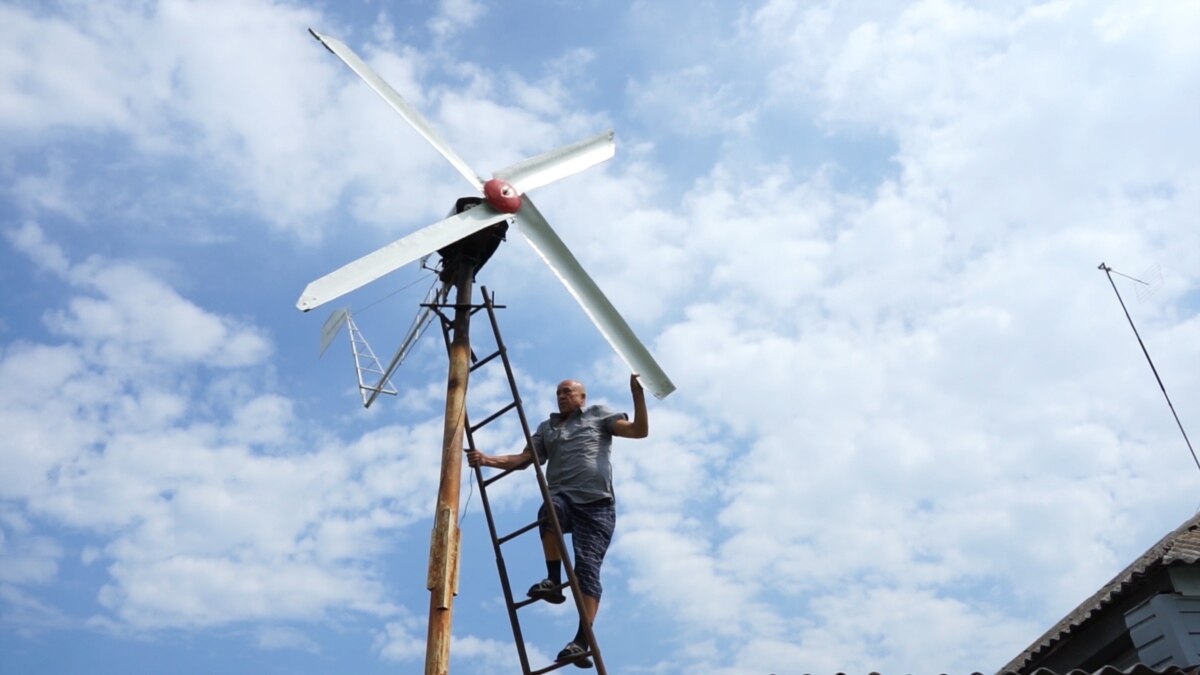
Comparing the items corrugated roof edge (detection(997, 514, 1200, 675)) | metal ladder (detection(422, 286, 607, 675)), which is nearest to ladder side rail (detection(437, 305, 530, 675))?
metal ladder (detection(422, 286, 607, 675))

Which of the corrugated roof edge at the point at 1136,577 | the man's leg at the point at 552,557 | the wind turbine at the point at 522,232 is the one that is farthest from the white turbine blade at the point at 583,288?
the corrugated roof edge at the point at 1136,577

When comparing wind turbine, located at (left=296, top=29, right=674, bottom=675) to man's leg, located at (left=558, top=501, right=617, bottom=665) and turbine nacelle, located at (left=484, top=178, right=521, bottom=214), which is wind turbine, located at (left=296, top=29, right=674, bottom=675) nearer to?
turbine nacelle, located at (left=484, top=178, right=521, bottom=214)

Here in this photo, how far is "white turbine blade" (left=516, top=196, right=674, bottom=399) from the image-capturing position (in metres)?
10.2

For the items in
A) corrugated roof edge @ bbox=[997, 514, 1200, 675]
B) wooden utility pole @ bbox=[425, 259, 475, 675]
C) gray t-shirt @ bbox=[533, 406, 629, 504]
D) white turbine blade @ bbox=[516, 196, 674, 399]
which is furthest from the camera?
corrugated roof edge @ bbox=[997, 514, 1200, 675]

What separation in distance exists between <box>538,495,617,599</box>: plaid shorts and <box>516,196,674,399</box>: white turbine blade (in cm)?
152

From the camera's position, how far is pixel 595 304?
10727 millimetres

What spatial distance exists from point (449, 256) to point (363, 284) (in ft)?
3.16

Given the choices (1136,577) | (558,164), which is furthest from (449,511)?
(1136,577)

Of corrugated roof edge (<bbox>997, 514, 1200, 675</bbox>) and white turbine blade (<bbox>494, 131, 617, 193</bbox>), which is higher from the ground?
white turbine blade (<bbox>494, 131, 617, 193</bbox>)

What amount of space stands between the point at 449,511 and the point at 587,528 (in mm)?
1204

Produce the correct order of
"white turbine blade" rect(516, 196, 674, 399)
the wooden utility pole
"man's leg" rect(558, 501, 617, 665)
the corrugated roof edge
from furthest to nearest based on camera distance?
the corrugated roof edge < "white turbine blade" rect(516, 196, 674, 399) < "man's leg" rect(558, 501, 617, 665) < the wooden utility pole

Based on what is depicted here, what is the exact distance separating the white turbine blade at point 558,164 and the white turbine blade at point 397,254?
0.76 metres

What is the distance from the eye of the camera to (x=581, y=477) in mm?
9156

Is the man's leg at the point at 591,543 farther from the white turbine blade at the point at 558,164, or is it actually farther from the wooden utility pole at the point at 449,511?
the white turbine blade at the point at 558,164
